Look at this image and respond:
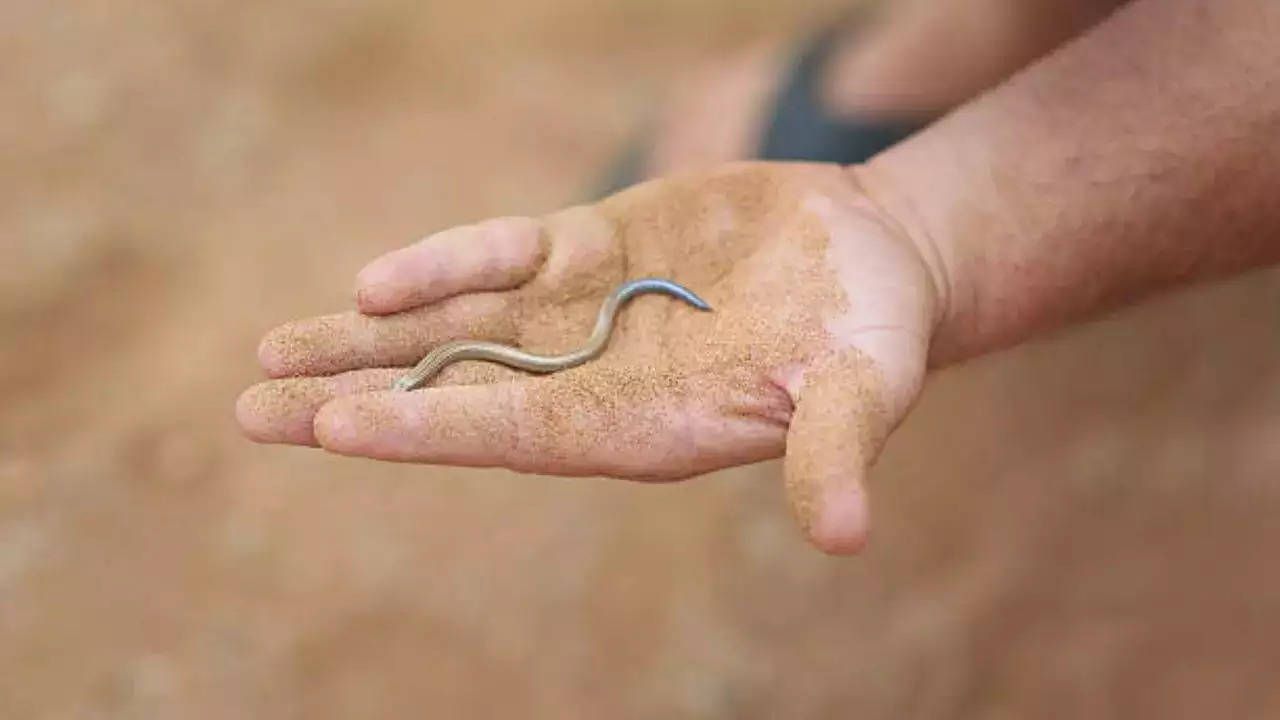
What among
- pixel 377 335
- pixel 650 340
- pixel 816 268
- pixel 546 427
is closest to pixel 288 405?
pixel 377 335

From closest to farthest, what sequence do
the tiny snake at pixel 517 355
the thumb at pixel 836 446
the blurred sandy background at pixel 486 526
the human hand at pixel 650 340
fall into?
the thumb at pixel 836 446
the human hand at pixel 650 340
the tiny snake at pixel 517 355
the blurred sandy background at pixel 486 526

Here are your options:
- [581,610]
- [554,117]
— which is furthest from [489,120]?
[581,610]

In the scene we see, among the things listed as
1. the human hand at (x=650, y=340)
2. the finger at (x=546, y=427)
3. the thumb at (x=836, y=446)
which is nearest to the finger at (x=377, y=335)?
the human hand at (x=650, y=340)

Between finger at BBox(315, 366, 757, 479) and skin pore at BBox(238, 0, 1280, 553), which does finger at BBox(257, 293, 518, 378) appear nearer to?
skin pore at BBox(238, 0, 1280, 553)

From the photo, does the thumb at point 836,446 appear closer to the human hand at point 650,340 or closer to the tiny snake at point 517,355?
the human hand at point 650,340

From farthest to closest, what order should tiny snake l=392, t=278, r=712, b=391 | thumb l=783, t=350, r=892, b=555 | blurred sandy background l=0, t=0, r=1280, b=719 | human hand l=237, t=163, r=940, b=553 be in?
blurred sandy background l=0, t=0, r=1280, b=719 < tiny snake l=392, t=278, r=712, b=391 < human hand l=237, t=163, r=940, b=553 < thumb l=783, t=350, r=892, b=555

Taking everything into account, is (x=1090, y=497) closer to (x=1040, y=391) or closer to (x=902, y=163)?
(x=1040, y=391)

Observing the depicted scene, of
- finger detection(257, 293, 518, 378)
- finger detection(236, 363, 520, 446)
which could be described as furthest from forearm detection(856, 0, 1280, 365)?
finger detection(236, 363, 520, 446)
